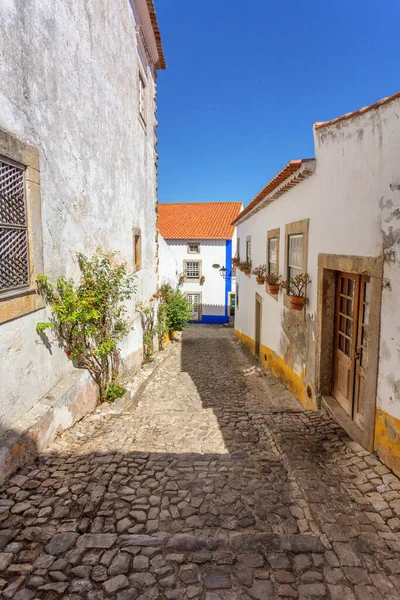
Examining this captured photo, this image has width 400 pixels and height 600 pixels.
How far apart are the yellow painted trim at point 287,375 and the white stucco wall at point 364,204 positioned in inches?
12.4

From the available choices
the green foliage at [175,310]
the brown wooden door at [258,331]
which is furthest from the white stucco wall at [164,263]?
the brown wooden door at [258,331]

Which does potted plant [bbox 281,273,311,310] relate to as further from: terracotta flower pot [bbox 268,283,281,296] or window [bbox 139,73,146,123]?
window [bbox 139,73,146,123]

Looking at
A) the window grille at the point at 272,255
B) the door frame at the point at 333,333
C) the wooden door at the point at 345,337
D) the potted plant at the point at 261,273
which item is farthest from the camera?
the potted plant at the point at 261,273

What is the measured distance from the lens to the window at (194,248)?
2523cm

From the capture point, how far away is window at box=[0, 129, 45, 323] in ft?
10.4

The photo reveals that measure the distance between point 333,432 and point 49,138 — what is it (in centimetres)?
468

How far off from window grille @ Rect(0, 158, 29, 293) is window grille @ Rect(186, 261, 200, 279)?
21991 millimetres

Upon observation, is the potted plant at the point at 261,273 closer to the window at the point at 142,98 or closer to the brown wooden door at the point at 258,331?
the brown wooden door at the point at 258,331

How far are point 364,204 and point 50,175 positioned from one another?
137 inches

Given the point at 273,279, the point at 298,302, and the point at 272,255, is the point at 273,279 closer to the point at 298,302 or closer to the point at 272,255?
the point at 272,255

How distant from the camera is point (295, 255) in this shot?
683cm

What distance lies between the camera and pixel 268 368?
9047mm

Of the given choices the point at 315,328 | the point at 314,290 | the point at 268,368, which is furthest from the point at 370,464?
the point at 268,368

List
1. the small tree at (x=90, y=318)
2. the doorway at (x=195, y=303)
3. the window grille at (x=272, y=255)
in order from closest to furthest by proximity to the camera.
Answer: the small tree at (x=90, y=318), the window grille at (x=272, y=255), the doorway at (x=195, y=303)
